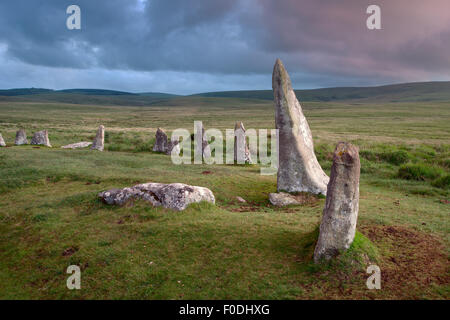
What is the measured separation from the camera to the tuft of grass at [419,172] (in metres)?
20.2

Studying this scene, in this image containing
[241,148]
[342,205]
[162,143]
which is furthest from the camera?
[162,143]

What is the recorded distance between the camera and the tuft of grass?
20234 mm

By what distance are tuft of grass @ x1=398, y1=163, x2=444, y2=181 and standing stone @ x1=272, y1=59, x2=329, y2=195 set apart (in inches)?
315

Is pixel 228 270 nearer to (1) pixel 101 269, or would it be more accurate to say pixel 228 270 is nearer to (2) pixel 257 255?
(2) pixel 257 255

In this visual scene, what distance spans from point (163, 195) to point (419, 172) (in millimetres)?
16352

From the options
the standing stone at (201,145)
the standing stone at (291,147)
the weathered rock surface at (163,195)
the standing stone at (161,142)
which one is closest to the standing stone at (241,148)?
the standing stone at (201,145)

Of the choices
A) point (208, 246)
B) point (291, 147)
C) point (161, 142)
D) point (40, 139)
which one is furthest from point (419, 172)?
point (40, 139)

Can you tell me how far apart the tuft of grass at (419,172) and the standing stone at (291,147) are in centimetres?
800

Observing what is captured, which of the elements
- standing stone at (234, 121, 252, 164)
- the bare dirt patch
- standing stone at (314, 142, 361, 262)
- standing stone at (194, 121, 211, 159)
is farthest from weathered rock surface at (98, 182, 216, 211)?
standing stone at (194, 121, 211, 159)

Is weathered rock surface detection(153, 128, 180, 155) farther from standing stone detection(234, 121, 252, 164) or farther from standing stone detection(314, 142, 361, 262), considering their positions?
standing stone detection(314, 142, 361, 262)

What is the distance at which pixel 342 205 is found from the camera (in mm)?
8672

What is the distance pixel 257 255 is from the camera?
9.55 m

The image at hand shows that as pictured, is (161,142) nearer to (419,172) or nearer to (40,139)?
(40,139)
